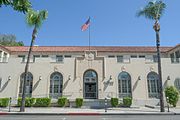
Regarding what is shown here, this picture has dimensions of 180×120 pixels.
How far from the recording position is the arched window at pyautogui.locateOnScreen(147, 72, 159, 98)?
28.2 m

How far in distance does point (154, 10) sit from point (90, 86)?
13110mm

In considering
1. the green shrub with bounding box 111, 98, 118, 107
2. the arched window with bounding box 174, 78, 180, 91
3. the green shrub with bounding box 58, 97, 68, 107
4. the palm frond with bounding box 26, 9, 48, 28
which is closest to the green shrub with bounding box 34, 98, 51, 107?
the green shrub with bounding box 58, 97, 68, 107

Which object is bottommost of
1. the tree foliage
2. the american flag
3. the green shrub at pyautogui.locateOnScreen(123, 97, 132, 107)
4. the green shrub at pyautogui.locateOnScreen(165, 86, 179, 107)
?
the green shrub at pyautogui.locateOnScreen(123, 97, 132, 107)

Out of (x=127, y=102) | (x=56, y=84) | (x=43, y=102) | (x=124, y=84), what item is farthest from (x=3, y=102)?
(x=124, y=84)

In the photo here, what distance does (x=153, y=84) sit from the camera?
2855cm

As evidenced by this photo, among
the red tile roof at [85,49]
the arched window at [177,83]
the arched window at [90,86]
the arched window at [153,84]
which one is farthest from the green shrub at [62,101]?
the arched window at [177,83]

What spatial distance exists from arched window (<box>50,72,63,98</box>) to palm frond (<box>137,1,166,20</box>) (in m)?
14.0

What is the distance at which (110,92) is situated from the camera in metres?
27.7

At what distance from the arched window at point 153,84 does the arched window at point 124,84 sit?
278 centimetres

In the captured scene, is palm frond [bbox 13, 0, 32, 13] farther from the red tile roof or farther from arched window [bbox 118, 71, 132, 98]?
the red tile roof

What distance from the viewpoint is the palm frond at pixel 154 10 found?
22.6m

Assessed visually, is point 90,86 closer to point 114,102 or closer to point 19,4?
point 114,102

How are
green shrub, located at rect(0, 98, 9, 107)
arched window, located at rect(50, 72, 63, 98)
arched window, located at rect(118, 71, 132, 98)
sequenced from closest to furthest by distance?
green shrub, located at rect(0, 98, 9, 107), arched window, located at rect(50, 72, 63, 98), arched window, located at rect(118, 71, 132, 98)

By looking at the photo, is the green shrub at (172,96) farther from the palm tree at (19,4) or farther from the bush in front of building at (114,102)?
the palm tree at (19,4)
